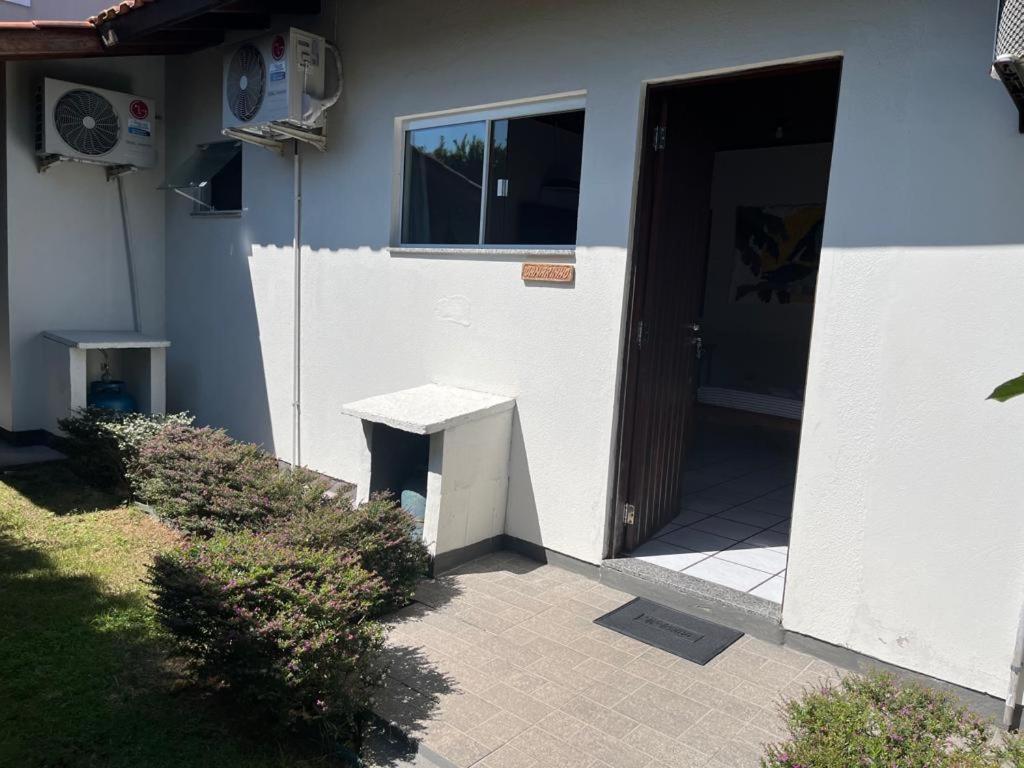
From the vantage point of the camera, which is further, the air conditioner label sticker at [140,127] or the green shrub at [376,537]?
the air conditioner label sticker at [140,127]

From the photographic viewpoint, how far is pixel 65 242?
7141mm

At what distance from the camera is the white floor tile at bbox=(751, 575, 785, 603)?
4.15 m

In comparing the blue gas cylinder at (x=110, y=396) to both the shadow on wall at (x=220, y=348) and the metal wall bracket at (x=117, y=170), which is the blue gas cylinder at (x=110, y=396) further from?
the metal wall bracket at (x=117, y=170)

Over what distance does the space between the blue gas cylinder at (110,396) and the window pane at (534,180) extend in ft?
12.9

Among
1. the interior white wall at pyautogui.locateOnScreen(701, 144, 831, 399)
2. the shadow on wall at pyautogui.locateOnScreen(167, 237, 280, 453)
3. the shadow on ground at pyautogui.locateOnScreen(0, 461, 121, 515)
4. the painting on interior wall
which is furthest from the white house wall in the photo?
the painting on interior wall

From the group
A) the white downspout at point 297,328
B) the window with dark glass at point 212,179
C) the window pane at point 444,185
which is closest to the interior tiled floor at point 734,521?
the window pane at point 444,185

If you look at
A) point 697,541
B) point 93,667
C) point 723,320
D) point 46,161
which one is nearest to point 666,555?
point 697,541

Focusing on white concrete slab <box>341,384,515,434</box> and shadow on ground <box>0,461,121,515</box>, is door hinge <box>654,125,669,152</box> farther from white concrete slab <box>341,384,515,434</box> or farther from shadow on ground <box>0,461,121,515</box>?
shadow on ground <box>0,461,121,515</box>

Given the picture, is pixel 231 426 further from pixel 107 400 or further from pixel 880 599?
pixel 880 599

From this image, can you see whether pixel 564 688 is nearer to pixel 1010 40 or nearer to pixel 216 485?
pixel 216 485

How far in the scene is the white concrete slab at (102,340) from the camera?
647 cm

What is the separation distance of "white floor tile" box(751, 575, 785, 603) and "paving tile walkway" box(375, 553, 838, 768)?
32cm

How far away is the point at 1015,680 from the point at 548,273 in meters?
3.11

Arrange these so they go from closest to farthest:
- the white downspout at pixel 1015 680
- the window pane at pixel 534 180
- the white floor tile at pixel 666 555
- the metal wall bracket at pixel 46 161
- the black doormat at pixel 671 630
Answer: the white downspout at pixel 1015 680 < the black doormat at pixel 671 630 < the white floor tile at pixel 666 555 < the window pane at pixel 534 180 < the metal wall bracket at pixel 46 161
